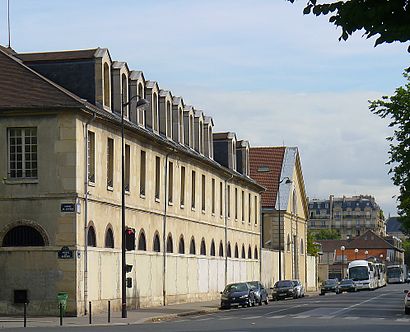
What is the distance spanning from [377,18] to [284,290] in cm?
6244

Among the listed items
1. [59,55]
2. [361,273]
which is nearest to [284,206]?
[361,273]

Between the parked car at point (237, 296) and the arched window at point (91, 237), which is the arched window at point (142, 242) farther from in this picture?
the arched window at point (91, 237)

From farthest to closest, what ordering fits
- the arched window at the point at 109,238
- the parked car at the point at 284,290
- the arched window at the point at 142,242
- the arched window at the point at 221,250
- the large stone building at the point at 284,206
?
1. the large stone building at the point at 284,206
2. the parked car at the point at 284,290
3. the arched window at the point at 221,250
4. the arched window at the point at 142,242
5. the arched window at the point at 109,238

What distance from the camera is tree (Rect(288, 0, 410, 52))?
12.9 m

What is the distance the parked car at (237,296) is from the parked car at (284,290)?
15950mm

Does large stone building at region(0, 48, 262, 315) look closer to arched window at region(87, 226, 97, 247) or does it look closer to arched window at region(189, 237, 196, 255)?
arched window at region(87, 226, 97, 247)

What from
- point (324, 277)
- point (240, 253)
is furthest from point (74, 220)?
point (324, 277)

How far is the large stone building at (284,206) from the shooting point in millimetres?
95812

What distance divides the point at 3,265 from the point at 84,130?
21.1ft

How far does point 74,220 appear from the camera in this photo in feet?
137

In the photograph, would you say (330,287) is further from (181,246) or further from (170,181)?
(170,181)

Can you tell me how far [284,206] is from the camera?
322 feet

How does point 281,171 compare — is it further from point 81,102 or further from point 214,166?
point 81,102

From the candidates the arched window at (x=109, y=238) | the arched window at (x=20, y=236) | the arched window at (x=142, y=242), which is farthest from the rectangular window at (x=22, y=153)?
the arched window at (x=142, y=242)
